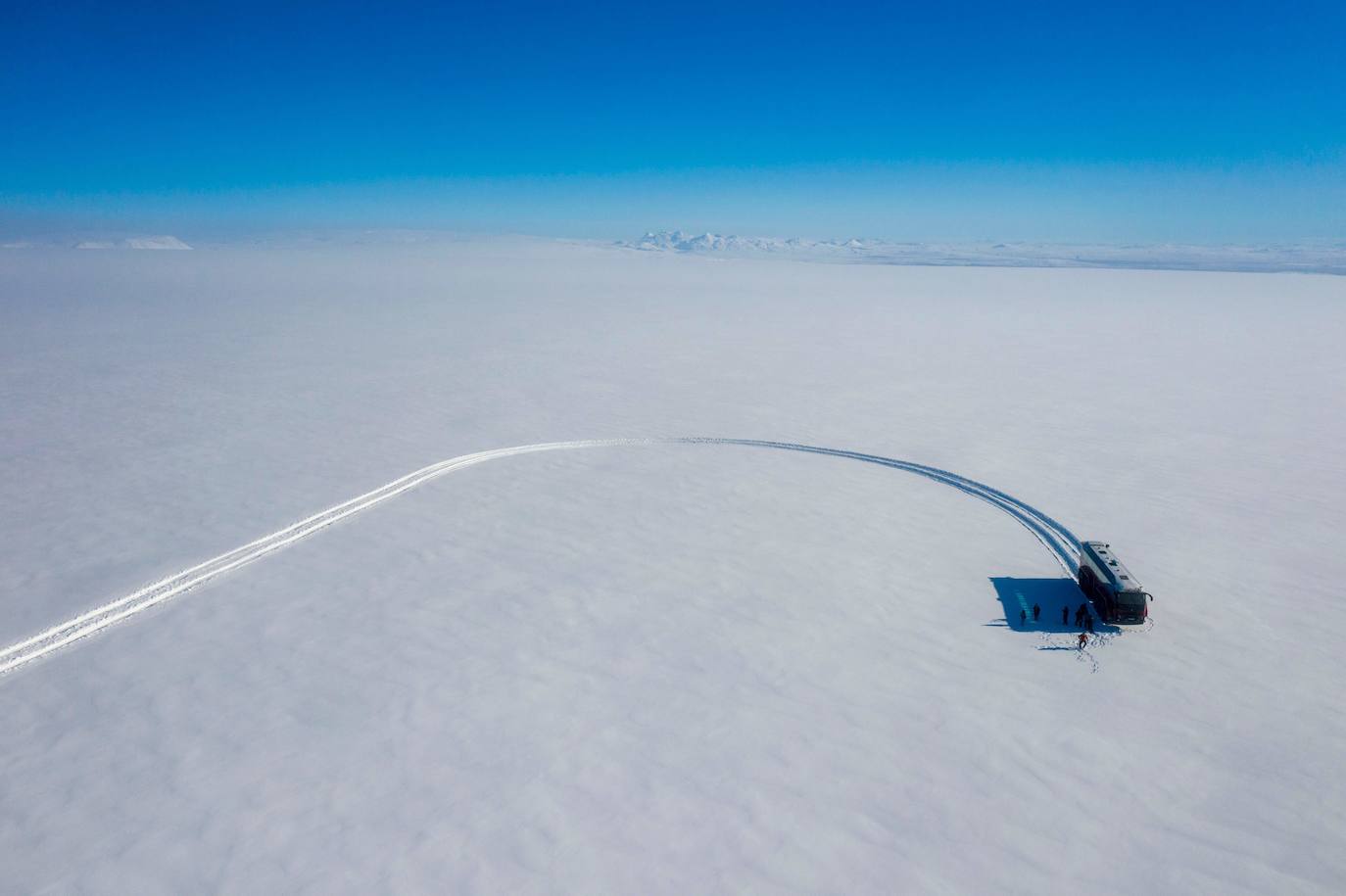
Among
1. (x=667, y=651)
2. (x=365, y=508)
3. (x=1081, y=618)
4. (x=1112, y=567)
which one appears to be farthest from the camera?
(x=365, y=508)

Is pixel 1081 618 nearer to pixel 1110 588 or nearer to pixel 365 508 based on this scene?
pixel 1110 588

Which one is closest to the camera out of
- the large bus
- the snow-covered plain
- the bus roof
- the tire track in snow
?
the snow-covered plain

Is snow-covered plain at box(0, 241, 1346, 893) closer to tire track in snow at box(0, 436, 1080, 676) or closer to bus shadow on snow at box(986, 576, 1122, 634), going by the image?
bus shadow on snow at box(986, 576, 1122, 634)

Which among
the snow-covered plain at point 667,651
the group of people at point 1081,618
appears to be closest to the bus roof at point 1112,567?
the group of people at point 1081,618

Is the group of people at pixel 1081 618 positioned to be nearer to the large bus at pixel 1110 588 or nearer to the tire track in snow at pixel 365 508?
the large bus at pixel 1110 588

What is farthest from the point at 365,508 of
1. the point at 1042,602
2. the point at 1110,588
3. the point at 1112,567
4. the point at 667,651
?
the point at 1112,567

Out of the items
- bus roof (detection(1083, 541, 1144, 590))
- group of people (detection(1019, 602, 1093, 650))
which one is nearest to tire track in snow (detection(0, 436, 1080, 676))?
bus roof (detection(1083, 541, 1144, 590))
